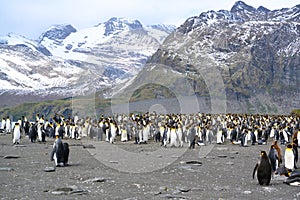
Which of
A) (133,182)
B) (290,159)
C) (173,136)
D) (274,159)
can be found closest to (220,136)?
(173,136)

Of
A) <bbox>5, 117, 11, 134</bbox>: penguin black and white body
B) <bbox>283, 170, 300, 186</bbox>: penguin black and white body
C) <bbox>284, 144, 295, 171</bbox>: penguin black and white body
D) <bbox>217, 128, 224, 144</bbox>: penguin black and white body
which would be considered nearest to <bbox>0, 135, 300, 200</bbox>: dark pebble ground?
<bbox>283, 170, 300, 186</bbox>: penguin black and white body

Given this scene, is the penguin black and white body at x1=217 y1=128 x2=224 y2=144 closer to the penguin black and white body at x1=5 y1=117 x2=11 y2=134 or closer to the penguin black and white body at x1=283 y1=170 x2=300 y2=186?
the penguin black and white body at x1=283 y1=170 x2=300 y2=186

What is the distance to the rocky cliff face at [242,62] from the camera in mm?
107438

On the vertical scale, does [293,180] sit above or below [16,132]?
below

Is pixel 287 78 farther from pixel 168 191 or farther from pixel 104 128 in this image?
pixel 168 191

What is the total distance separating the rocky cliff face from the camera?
107 m

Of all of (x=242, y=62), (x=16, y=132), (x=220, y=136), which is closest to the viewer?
(x=16, y=132)

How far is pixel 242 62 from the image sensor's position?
12019cm

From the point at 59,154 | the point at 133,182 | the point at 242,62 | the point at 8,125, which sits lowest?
the point at 133,182

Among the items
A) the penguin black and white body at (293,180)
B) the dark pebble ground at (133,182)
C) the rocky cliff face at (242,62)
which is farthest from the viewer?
the rocky cliff face at (242,62)

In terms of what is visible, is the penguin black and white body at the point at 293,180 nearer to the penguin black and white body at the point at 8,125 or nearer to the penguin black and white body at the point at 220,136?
the penguin black and white body at the point at 220,136

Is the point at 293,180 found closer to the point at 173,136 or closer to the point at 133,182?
the point at 133,182

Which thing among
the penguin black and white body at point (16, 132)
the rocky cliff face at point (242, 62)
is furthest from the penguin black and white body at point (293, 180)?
the rocky cliff face at point (242, 62)

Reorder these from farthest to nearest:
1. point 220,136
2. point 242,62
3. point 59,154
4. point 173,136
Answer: point 242,62 < point 220,136 < point 173,136 < point 59,154
